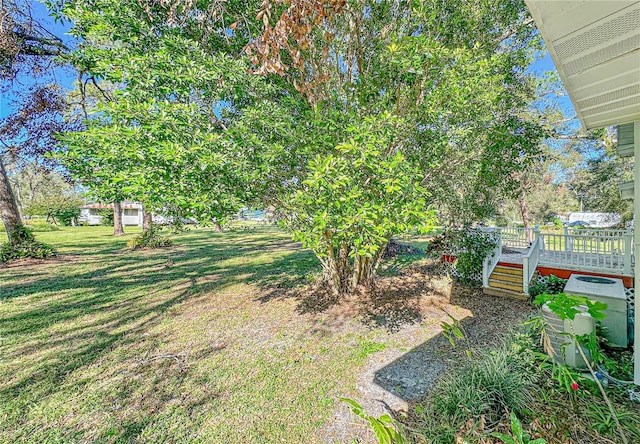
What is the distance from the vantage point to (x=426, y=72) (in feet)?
13.4

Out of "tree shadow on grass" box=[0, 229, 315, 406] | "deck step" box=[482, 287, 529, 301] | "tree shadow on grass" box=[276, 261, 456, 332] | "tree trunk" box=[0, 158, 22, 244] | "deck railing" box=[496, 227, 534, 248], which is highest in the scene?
"tree trunk" box=[0, 158, 22, 244]

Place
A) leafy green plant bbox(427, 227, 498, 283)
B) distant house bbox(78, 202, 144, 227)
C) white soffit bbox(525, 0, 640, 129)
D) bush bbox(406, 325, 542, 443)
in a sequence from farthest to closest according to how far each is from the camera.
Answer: distant house bbox(78, 202, 144, 227), leafy green plant bbox(427, 227, 498, 283), bush bbox(406, 325, 542, 443), white soffit bbox(525, 0, 640, 129)

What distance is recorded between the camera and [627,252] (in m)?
5.89

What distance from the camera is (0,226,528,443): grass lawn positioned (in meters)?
2.65

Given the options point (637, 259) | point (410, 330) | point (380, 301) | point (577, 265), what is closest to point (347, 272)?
point (380, 301)

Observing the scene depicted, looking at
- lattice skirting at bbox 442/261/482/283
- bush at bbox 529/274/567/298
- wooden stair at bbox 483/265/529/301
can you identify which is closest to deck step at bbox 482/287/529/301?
wooden stair at bbox 483/265/529/301

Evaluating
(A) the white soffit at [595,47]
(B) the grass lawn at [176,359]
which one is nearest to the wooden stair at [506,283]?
→ (B) the grass lawn at [176,359]

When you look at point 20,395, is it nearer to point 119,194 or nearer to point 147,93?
point 119,194

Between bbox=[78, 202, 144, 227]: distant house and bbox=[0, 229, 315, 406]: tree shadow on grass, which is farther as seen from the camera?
bbox=[78, 202, 144, 227]: distant house

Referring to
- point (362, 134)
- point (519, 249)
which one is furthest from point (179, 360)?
point (519, 249)

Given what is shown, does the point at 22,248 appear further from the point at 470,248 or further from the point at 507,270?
the point at 507,270

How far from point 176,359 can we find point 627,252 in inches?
356

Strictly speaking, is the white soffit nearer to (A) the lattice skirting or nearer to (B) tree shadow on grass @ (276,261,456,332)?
(B) tree shadow on grass @ (276,261,456,332)

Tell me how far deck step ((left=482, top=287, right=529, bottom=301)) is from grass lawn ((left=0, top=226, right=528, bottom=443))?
1992 mm
